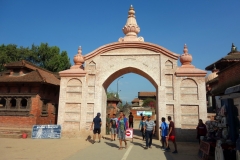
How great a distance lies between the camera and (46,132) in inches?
467

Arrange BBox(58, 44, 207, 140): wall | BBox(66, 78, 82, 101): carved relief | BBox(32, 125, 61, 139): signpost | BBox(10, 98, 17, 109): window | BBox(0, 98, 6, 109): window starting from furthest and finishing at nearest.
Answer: BBox(10, 98, 17, 109): window → BBox(0, 98, 6, 109): window → BBox(66, 78, 82, 101): carved relief → BBox(32, 125, 61, 139): signpost → BBox(58, 44, 207, 140): wall

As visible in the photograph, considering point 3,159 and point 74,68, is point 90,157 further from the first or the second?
point 74,68

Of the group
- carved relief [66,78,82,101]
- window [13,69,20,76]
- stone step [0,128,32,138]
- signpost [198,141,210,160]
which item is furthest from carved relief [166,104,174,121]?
window [13,69,20,76]

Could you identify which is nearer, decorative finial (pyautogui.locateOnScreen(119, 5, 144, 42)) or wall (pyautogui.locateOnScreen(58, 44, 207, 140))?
wall (pyautogui.locateOnScreen(58, 44, 207, 140))

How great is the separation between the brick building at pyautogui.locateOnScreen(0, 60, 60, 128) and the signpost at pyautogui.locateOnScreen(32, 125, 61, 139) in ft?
9.39

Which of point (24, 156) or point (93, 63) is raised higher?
point (93, 63)

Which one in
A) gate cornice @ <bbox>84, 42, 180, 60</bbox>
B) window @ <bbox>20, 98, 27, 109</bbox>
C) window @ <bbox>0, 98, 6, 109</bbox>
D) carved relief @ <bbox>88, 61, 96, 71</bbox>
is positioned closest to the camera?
gate cornice @ <bbox>84, 42, 180, 60</bbox>

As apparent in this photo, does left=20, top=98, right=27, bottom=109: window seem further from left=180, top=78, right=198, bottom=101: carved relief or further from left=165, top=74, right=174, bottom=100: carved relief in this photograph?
left=180, top=78, right=198, bottom=101: carved relief

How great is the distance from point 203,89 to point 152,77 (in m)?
3.15

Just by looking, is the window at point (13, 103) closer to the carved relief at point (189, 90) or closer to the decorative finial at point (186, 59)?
the carved relief at point (189, 90)

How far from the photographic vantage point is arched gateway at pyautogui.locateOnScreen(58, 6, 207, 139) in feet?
38.3

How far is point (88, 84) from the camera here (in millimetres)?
12742

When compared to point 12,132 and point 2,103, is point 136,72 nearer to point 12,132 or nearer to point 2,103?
point 12,132

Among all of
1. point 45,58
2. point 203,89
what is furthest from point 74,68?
point 45,58
